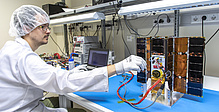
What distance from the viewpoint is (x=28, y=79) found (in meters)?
0.93

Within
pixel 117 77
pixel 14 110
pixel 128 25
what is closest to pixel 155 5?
pixel 117 77

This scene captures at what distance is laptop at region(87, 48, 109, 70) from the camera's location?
1762mm

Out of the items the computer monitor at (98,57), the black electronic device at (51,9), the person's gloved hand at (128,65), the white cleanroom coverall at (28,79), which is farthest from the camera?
the black electronic device at (51,9)

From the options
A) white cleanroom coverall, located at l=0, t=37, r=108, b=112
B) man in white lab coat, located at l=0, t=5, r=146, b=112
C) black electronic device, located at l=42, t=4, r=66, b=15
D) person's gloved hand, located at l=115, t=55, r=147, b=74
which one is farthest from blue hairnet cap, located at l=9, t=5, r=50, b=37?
black electronic device, located at l=42, t=4, r=66, b=15

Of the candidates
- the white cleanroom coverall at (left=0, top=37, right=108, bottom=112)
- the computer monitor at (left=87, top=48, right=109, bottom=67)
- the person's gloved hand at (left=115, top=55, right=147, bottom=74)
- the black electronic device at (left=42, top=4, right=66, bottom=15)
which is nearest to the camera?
the white cleanroom coverall at (left=0, top=37, right=108, bottom=112)

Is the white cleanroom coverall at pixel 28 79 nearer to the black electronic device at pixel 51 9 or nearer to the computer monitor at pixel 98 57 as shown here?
the computer monitor at pixel 98 57

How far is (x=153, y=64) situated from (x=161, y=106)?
1.05 feet

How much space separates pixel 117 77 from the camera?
158cm

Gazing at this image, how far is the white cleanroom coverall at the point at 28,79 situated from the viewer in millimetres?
912

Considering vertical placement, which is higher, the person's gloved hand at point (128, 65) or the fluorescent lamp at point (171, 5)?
the fluorescent lamp at point (171, 5)

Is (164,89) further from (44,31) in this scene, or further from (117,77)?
(44,31)

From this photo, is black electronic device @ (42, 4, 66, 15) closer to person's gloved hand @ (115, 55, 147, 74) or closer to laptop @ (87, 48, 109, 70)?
laptop @ (87, 48, 109, 70)

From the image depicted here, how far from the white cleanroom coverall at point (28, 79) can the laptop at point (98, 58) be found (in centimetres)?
77

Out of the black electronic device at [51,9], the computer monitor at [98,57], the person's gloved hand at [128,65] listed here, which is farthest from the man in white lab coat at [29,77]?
the black electronic device at [51,9]
